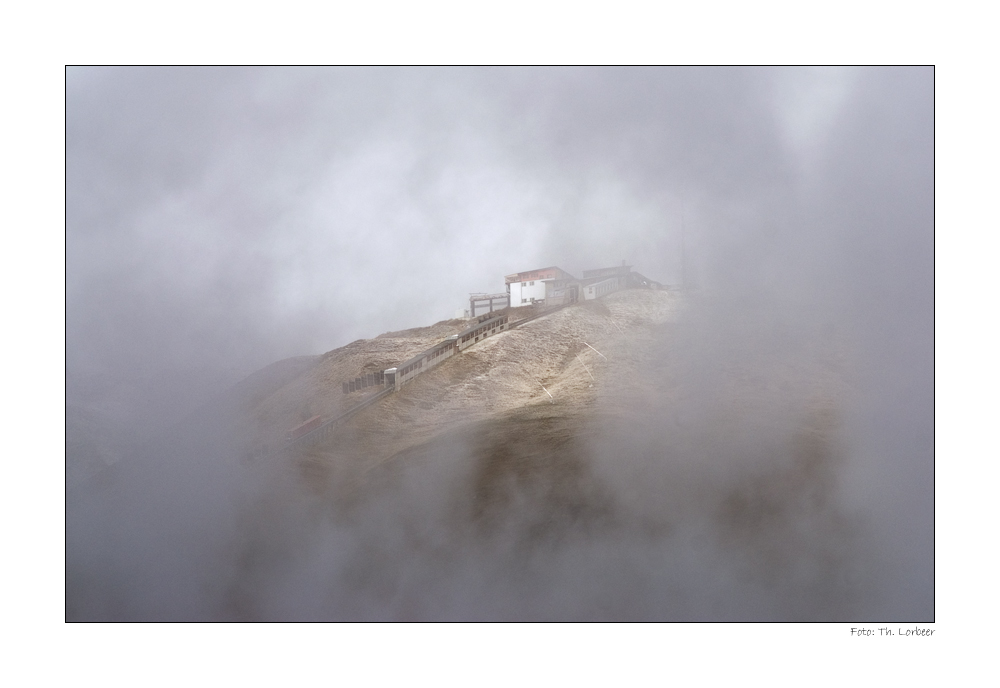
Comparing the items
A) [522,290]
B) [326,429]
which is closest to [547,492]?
[522,290]

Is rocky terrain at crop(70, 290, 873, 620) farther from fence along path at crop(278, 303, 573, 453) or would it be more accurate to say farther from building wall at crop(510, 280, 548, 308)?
building wall at crop(510, 280, 548, 308)

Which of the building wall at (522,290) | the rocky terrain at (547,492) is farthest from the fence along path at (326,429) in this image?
the building wall at (522,290)

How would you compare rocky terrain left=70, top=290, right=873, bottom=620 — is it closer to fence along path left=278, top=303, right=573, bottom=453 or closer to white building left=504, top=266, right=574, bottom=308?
fence along path left=278, top=303, right=573, bottom=453

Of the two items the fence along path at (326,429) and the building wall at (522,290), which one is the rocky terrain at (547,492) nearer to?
the fence along path at (326,429)

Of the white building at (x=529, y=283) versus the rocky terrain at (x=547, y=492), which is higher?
the white building at (x=529, y=283)

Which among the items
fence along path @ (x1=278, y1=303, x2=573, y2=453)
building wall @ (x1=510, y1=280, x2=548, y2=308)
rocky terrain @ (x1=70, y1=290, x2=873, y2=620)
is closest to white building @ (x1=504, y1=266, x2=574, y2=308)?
building wall @ (x1=510, y1=280, x2=548, y2=308)

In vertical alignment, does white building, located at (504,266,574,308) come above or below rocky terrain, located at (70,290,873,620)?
above

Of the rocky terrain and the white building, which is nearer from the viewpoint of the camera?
the rocky terrain

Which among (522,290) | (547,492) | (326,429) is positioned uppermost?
(522,290)

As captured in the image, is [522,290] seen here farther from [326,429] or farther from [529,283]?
[326,429]

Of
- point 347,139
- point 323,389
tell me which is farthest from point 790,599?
point 347,139

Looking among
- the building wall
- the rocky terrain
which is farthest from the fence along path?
the building wall
